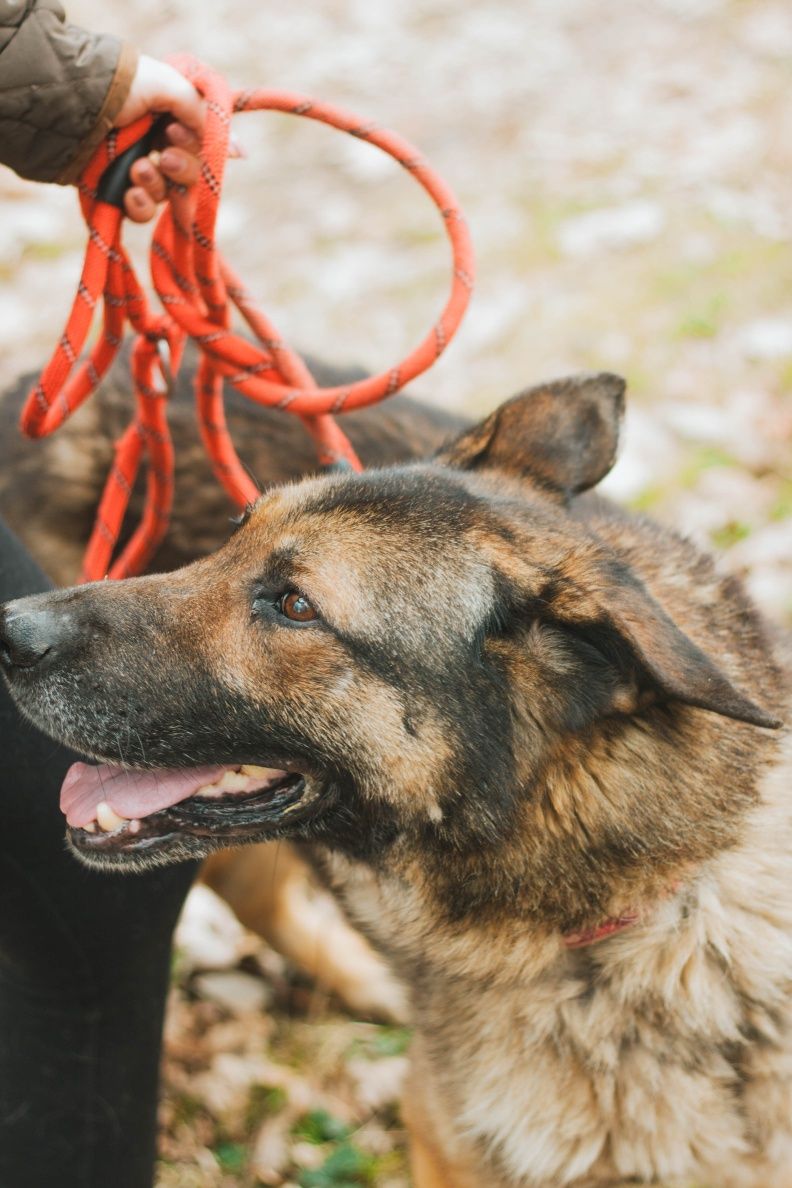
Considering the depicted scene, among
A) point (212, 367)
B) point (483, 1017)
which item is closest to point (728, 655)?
point (483, 1017)

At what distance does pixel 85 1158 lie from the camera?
A: 2.52 m

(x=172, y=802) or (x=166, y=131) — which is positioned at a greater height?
(x=166, y=131)

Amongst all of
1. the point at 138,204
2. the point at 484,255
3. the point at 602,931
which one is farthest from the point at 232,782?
the point at 484,255

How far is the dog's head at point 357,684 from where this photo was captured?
2332 millimetres

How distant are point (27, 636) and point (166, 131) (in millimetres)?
1160

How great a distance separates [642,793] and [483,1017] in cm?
70

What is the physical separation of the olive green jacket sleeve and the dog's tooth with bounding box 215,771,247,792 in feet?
4.37

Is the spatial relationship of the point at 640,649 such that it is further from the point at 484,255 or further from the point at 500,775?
the point at 484,255

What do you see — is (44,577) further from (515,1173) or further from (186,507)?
(515,1173)

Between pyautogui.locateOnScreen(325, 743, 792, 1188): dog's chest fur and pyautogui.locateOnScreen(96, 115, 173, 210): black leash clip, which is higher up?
pyautogui.locateOnScreen(96, 115, 173, 210): black leash clip

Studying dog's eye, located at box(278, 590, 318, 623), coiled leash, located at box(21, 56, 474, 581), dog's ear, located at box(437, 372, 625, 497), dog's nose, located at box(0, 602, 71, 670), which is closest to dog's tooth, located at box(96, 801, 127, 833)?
dog's nose, located at box(0, 602, 71, 670)

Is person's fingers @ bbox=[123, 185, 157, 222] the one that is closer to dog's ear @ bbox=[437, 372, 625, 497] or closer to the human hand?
the human hand

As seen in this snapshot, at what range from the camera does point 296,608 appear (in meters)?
2.36

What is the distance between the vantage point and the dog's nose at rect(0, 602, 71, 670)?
7.62 ft
